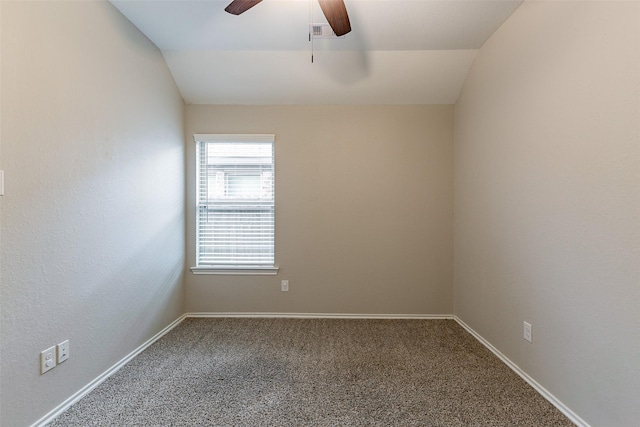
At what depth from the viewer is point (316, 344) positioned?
242cm

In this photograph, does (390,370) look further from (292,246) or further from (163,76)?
(163,76)

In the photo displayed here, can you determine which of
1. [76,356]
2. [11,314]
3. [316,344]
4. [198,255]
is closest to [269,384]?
[316,344]

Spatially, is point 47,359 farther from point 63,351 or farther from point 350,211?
point 350,211

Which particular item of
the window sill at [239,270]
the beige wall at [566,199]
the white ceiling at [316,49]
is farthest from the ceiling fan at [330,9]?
the window sill at [239,270]

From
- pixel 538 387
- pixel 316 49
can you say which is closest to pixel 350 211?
pixel 316 49

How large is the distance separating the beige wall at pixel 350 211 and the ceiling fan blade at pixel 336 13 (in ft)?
4.15

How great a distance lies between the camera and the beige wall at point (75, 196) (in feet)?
4.51

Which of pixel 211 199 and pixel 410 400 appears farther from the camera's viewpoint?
pixel 211 199

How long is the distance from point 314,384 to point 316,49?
8.91 feet

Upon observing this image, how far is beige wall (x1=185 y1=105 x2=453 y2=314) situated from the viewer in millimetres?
3006

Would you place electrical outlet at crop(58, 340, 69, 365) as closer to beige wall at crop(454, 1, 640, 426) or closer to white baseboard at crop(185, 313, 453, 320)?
white baseboard at crop(185, 313, 453, 320)

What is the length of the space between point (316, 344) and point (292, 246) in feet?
3.43

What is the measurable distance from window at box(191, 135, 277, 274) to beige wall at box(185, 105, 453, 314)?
0.36ft

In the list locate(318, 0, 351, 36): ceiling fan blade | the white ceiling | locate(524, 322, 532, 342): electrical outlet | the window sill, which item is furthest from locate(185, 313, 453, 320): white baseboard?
locate(318, 0, 351, 36): ceiling fan blade
